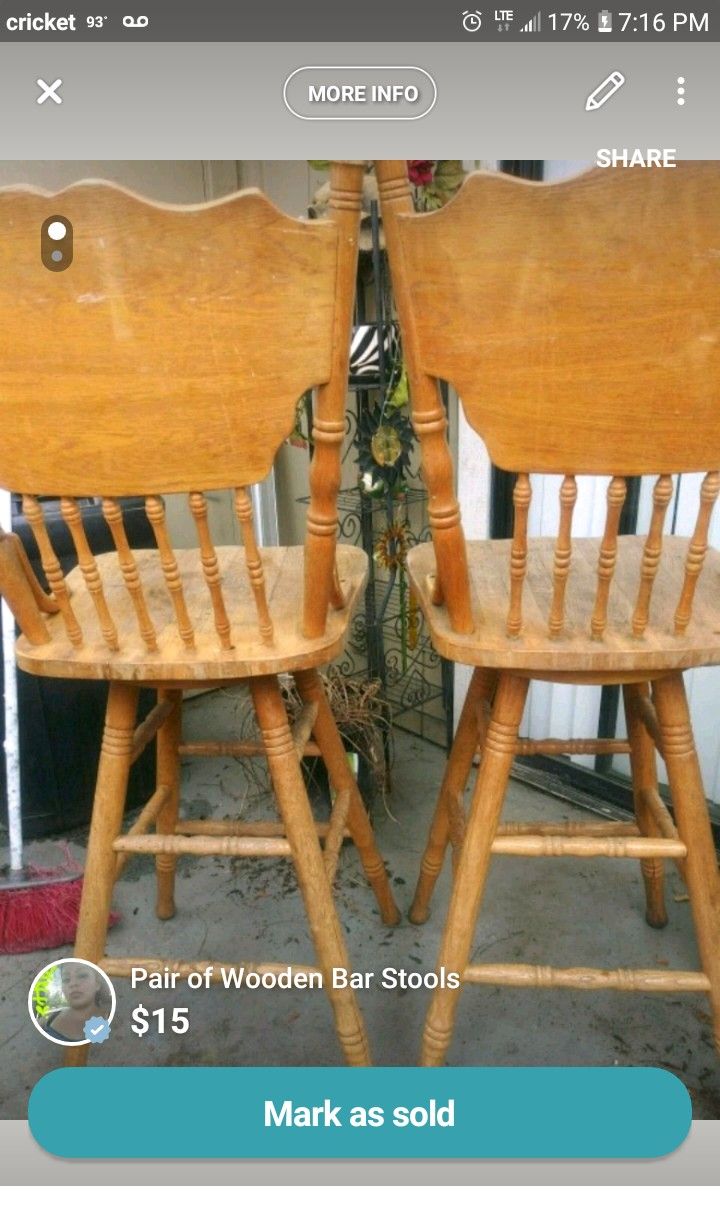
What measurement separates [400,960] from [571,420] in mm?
733

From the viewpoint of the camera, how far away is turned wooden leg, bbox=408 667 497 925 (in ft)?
2.81

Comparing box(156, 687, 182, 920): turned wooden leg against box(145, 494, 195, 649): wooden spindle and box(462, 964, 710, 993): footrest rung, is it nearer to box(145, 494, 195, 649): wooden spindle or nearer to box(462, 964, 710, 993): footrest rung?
box(145, 494, 195, 649): wooden spindle

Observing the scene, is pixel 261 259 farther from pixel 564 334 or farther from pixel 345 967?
pixel 345 967

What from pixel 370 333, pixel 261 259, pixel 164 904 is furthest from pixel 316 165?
pixel 164 904

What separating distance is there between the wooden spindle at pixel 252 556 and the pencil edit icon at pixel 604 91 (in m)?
0.35

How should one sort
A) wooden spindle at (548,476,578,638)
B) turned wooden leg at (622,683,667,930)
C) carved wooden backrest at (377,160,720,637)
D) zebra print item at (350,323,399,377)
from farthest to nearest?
1. zebra print item at (350,323,399,377)
2. turned wooden leg at (622,683,667,930)
3. wooden spindle at (548,476,578,638)
4. carved wooden backrest at (377,160,720,637)

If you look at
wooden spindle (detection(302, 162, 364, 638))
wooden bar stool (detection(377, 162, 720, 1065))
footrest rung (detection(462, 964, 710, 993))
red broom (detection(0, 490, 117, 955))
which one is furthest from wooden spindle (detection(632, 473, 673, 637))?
red broom (detection(0, 490, 117, 955))

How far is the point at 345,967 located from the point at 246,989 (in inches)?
7.7

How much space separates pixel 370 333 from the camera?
1.11 meters

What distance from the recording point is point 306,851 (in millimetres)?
713

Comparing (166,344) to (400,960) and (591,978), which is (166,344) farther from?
(400,960)

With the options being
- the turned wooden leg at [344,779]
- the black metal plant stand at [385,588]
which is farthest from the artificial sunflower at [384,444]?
the turned wooden leg at [344,779]

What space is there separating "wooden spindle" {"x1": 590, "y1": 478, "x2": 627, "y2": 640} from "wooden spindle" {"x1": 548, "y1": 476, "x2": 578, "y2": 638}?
25 mm
